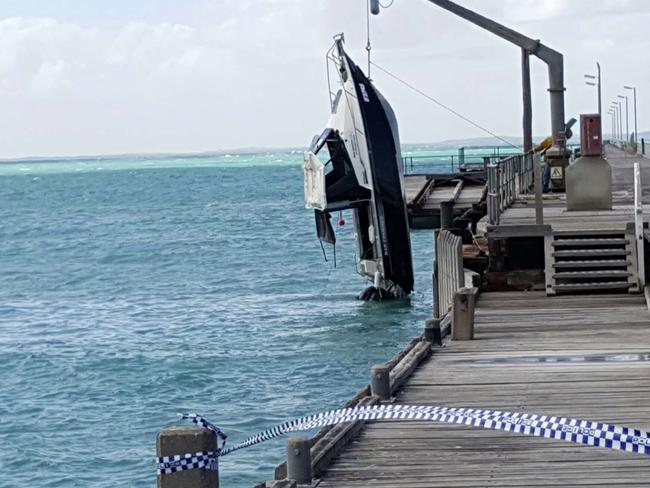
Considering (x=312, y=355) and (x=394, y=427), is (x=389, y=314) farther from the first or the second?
(x=394, y=427)

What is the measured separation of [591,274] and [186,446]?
42.5 ft

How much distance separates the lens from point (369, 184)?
34875 mm

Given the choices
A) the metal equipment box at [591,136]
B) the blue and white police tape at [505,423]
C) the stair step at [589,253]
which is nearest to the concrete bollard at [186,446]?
the blue and white police tape at [505,423]

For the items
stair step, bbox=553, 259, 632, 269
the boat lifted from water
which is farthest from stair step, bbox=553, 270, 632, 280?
the boat lifted from water

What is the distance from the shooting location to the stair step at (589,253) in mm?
19734

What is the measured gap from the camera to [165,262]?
177ft

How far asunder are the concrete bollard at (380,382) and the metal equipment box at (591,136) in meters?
13.7

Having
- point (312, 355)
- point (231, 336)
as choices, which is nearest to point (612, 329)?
point (312, 355)

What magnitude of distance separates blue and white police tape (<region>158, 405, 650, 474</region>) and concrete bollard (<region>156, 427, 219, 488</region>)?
822mm

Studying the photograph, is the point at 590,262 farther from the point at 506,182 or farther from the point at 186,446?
the point at 186,446

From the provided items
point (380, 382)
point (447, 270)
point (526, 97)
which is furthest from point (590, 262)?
point (526, 97)

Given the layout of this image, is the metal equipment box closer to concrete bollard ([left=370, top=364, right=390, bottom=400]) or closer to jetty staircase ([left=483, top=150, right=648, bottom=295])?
jetty staircase ([left=483, top=150, right=648, bottom=295])

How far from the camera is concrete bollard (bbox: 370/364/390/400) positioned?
11.7 m

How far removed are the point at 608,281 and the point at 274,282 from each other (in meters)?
23.8
